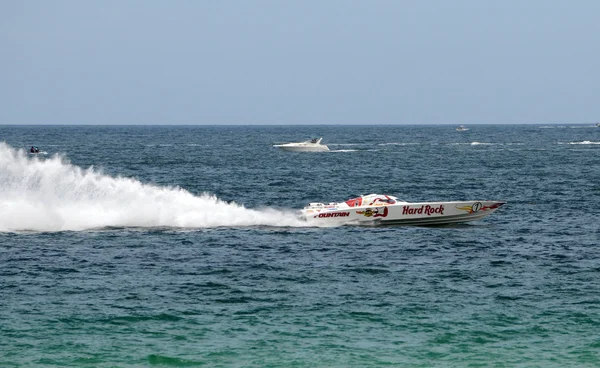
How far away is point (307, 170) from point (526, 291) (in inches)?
2353

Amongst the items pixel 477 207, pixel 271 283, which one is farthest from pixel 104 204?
pixel 477 207

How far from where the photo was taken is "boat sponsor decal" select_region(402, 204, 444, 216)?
137ft

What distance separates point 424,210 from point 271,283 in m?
14.4

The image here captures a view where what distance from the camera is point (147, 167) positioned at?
304 feet

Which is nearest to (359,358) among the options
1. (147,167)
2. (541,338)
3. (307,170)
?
(541,338)

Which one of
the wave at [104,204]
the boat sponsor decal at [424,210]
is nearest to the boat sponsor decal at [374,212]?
the boat sponsor decal at [424,210]

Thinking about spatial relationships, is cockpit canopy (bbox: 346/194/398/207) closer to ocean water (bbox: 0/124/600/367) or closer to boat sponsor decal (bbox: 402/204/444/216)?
boat sponsor decal (bbox: 402/204/444/216)

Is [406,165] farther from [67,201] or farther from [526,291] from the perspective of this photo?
[526,291]

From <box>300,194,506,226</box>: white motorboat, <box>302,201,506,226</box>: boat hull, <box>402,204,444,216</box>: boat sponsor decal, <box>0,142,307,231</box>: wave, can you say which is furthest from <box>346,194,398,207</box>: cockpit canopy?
<box>0,142,307,231</box>: wave

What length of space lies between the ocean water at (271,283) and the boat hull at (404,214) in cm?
55

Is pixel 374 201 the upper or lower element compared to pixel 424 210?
upper

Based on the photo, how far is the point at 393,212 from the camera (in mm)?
41844

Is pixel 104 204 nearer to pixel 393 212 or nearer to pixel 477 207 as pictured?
pixel 393 212

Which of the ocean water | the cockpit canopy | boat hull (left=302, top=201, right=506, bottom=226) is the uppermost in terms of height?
the cockpit canopy
